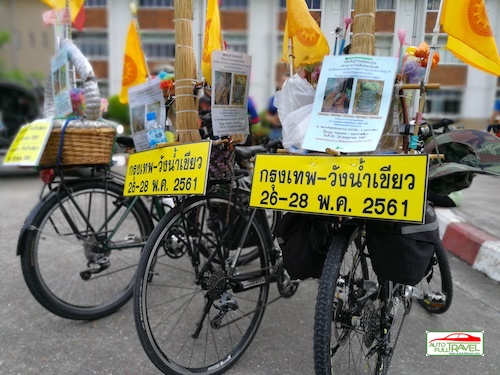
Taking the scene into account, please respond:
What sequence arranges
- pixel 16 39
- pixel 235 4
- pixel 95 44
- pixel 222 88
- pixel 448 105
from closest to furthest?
pixel 222 88 < pixel 448 105 < pixel 235 4 < pixel 95 44 < pixel 16 39

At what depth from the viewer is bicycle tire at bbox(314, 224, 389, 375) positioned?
1532mm

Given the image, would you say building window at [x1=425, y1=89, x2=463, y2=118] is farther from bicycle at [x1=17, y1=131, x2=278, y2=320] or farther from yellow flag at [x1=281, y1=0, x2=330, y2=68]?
yellow flag at [x1=281, y1=0, x2=330, y2=68]

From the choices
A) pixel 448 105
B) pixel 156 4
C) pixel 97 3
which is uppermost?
pixel 97 3

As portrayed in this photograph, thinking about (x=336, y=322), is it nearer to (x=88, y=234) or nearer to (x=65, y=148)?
(x=88, y=234)

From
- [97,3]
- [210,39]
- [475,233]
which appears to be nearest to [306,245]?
[210,39]

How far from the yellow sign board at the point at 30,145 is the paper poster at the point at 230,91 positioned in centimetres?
102

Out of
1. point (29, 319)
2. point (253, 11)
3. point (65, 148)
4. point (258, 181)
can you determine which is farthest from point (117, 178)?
point (253, 11)

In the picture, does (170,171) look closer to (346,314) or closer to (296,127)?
(296,127)

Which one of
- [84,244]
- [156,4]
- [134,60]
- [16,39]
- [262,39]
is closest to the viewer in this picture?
[84,244]

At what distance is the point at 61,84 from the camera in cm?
257

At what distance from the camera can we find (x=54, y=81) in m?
2.67

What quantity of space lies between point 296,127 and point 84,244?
5.18 ft

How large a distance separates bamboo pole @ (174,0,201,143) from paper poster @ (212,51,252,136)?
0.14 m

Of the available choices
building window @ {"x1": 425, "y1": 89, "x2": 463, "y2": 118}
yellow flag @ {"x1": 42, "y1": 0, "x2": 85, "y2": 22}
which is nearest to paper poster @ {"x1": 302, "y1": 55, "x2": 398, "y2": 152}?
yellow flag @ {"x1": 42, "y1": 0, "x2": 85, "y2": 22}
